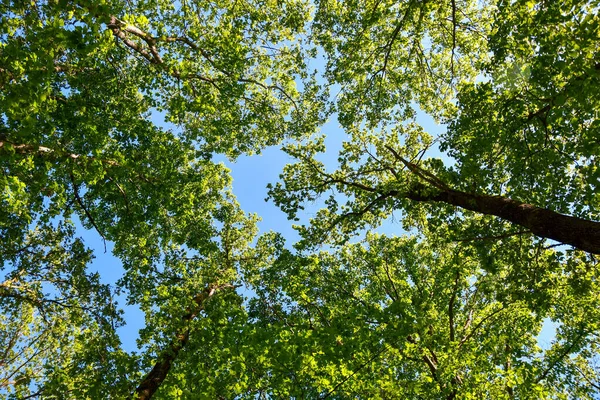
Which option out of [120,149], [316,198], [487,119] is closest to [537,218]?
[487,119]

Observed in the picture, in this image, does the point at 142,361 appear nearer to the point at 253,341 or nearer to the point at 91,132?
the point at 253,341

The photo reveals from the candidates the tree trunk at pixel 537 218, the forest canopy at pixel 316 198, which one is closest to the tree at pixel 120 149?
the forest canopy at pixel 316 198

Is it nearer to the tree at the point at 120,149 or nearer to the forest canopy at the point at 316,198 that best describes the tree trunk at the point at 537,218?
the forest canopy at the point at 316,198

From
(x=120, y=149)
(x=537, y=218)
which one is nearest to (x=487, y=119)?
(x=537, y=218)

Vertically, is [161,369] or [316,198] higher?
[316,198]

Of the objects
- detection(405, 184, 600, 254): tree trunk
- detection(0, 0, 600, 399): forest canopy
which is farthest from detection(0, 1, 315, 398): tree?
detection(405, 184, 600, 254): tree trunk

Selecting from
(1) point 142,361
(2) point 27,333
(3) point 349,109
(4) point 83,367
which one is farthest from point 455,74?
(2) point 27,333

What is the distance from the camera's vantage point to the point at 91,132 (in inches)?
358

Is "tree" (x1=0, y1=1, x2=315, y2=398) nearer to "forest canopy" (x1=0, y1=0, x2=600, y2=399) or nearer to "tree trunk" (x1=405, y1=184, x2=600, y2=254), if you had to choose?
"forest canopy" (x1=0, y1=0, x2=600, y2=399)

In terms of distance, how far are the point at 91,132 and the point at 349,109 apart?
28.0 feet

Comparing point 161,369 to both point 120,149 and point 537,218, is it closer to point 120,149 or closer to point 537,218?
point 120,149

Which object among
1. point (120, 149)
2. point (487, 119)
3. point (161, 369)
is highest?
point (487, 119)

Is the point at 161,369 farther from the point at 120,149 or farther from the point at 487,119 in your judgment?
the point at 487,119

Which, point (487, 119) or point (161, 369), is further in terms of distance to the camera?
point (161, 369)
